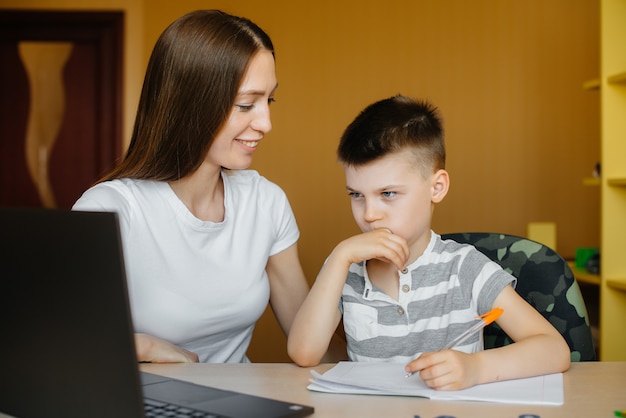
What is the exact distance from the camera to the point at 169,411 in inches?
35.5

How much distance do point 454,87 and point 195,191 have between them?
2.72 metres

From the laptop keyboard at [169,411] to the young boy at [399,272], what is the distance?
0.35m

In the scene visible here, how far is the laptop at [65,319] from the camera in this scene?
2.08 ft

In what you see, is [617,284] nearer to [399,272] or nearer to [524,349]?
[399,272]

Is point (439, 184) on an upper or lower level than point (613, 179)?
upper

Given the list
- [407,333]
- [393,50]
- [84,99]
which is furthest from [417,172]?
[84,99]

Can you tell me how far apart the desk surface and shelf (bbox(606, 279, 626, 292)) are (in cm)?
194

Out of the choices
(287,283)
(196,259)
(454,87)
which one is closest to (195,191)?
(196,259)

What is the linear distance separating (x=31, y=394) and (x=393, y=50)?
11.6 feet

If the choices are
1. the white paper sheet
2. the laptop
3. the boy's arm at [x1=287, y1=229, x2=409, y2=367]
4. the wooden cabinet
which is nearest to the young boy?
the boy's arm at [x1=287, y1=229, x2=409, y2=367]

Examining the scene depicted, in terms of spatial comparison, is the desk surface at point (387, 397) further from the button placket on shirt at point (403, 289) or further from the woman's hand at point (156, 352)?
the button placket on shirt at point (403, 289)

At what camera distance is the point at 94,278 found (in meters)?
0.64

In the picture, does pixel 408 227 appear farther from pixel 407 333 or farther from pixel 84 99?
pixel 84 99

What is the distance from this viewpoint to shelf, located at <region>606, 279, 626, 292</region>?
3.01m
